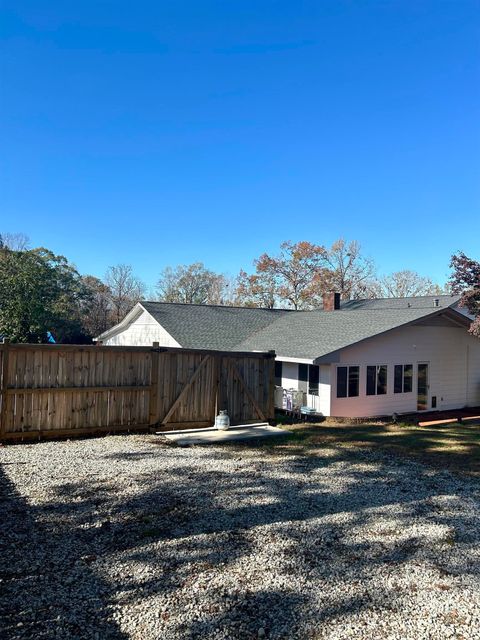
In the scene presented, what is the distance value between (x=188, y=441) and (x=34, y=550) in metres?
5.41

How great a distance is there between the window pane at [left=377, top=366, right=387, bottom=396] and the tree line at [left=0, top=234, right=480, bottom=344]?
643 inches

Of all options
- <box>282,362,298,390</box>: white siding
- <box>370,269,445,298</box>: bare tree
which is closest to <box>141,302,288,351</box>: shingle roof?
<box>282,362,298,390</box>: white siding

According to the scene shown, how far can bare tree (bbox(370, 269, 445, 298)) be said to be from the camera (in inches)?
1960

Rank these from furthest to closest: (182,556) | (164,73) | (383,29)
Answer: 1. (164,73)
2. (383,29)
3. (182,556)

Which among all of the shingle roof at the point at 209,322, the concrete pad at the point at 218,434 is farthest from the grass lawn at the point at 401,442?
the shingle roof at the point at 209,322

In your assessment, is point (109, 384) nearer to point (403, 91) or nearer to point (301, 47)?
point (301, 47)

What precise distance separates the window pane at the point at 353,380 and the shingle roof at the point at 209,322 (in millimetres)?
5661

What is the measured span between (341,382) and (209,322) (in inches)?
318

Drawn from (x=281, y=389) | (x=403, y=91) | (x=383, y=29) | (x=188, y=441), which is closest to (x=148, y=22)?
(x=383, y=29)

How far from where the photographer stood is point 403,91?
15781 mm

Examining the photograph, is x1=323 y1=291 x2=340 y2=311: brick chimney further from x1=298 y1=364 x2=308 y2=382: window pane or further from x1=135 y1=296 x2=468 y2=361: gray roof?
x1=298 y1=364 x2=308 y2=382: window pane

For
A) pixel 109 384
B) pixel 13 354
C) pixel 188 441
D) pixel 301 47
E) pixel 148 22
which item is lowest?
pixel 188 441

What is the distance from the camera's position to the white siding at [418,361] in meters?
15.4

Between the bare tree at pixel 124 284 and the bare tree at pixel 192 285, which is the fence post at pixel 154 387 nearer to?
the bare tree at pixel 192 285
